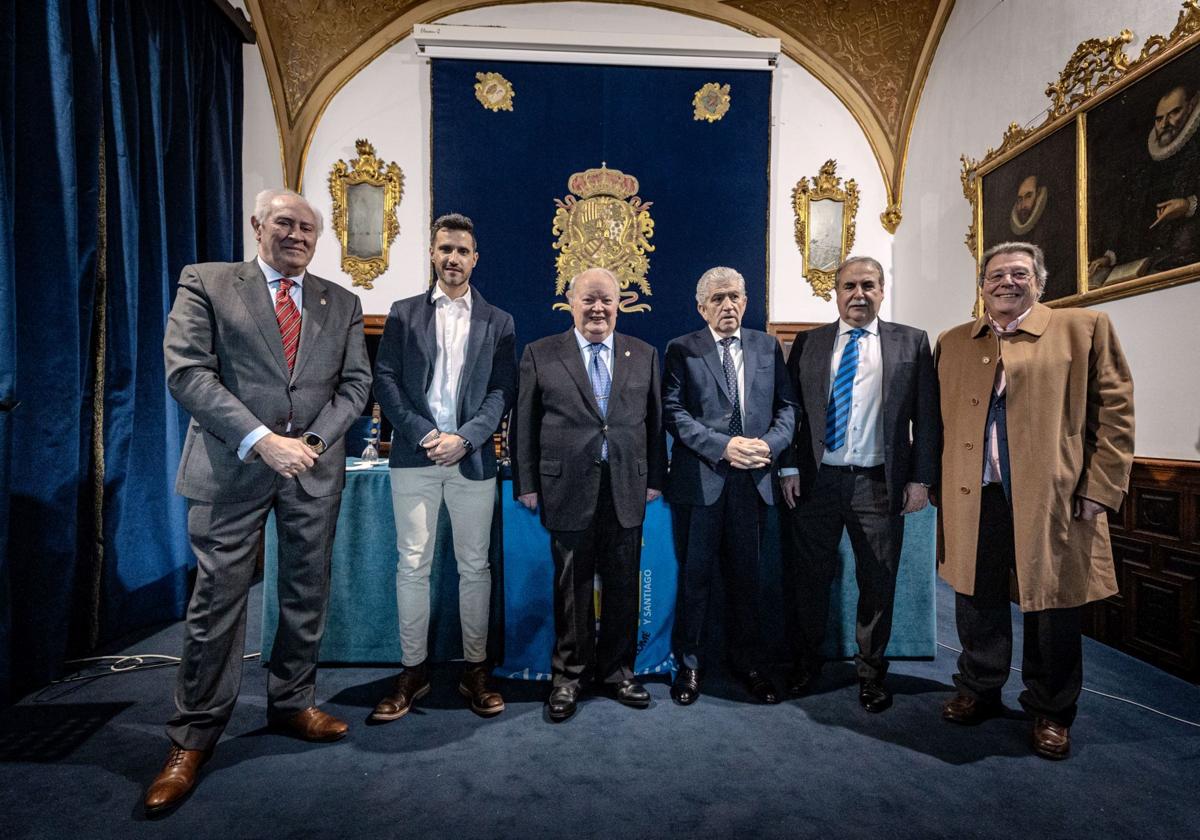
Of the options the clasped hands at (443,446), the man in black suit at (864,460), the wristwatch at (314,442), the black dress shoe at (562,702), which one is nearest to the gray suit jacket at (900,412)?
the man in black suit at (864,460)

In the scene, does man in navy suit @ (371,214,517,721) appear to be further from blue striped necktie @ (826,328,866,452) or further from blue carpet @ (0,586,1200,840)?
blue striped necktie @ (826,328,866,452)

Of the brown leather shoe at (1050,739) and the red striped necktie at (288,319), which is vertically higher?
the red striped necktie at (288,319)

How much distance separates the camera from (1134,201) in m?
2.87

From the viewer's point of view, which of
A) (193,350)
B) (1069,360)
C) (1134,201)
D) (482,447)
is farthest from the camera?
(1134,201)

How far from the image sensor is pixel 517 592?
96.0 inches

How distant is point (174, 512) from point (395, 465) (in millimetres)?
2046

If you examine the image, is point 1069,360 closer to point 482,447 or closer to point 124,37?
point 482,447

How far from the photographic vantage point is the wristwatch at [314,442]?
5.98 ft

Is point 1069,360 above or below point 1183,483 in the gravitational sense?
above

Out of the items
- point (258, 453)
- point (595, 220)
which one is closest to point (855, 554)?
point (258, 453)

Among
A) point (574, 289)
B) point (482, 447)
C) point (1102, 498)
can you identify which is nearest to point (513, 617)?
point (482, 447)

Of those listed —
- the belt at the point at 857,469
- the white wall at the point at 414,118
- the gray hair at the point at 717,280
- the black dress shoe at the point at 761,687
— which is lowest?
the black dress shoe at the point at 761,687

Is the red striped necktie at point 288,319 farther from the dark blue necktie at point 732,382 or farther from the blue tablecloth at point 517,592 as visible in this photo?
the dark blue necktie at point 732,382

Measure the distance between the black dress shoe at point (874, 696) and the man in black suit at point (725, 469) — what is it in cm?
35
